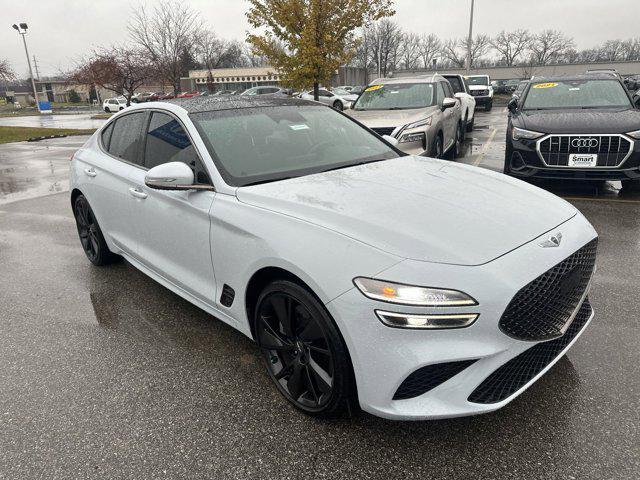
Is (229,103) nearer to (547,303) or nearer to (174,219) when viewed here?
(174,219)

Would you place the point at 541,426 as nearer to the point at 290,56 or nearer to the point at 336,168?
the point at 336,168

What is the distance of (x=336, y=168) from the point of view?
3223 mm

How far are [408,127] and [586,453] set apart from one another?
576 centimetres

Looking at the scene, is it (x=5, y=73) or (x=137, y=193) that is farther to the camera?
(x=5, y=73)

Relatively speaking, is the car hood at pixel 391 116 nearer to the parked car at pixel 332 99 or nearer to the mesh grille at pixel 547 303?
the mesh grille at pixel 547 303

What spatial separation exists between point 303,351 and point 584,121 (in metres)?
5.83

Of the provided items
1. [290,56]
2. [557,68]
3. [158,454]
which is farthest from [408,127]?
[557,68]

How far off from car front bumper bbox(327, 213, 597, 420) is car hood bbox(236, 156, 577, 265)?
0.29 feet

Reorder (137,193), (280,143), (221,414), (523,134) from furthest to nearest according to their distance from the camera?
(523,134)
(137,193)
(280,143)
(221,414)

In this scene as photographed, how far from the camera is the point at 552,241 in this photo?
232 cm

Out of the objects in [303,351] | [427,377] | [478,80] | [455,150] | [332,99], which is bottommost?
[455,150]

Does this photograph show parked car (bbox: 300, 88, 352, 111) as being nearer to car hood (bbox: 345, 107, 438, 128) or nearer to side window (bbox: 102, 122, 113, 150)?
car hood (bbox: 345, 107, 438, 128)

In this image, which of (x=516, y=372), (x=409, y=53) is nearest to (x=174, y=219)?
(x=516, y=372)

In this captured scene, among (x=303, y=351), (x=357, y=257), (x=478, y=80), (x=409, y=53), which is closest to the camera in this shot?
(x=357, y=257)
